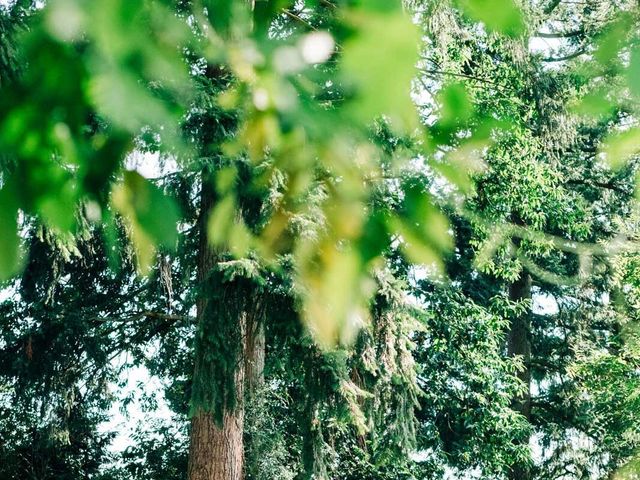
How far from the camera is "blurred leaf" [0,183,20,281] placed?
34.7 inches

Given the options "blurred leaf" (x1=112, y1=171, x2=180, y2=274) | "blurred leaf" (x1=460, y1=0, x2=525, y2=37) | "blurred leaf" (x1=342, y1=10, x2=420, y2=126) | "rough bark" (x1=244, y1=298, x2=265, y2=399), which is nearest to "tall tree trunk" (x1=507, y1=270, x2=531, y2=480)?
"rough bark" (x1=244, y1=298, x2=265, y2=399)

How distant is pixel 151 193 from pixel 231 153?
57 centimetres

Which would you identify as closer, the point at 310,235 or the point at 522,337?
the point at 310,235

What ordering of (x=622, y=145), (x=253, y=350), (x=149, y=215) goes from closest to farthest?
(x=149, y=215) → (x=622, y=145) → (x=253, y=350)

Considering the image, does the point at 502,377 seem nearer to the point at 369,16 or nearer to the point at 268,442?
the point at 268,442

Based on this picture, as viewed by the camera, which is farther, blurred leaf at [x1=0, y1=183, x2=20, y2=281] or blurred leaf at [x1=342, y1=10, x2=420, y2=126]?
blurred leaf at [x1=0, y1=183, x2=20, y2=281]

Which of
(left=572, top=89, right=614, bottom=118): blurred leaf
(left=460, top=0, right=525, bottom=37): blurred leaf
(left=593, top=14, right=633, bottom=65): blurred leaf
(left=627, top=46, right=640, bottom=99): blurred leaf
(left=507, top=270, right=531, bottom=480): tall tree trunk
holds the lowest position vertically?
→ (left=460, top=0, right=525, bottom=37): blurred leaf

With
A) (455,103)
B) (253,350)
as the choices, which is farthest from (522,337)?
(455,103)

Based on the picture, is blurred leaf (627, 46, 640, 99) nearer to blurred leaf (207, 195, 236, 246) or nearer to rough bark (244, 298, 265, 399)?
blurred leaf (207, 195, 236, 246)

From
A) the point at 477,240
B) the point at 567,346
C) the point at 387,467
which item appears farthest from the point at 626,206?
the point at 387,467

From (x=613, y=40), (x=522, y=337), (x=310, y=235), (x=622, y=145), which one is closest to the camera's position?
(x=613, y=40)

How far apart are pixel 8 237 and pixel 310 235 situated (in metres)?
5.08

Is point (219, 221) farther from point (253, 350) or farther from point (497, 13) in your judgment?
point (253, 350)

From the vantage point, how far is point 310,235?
5965 mm
